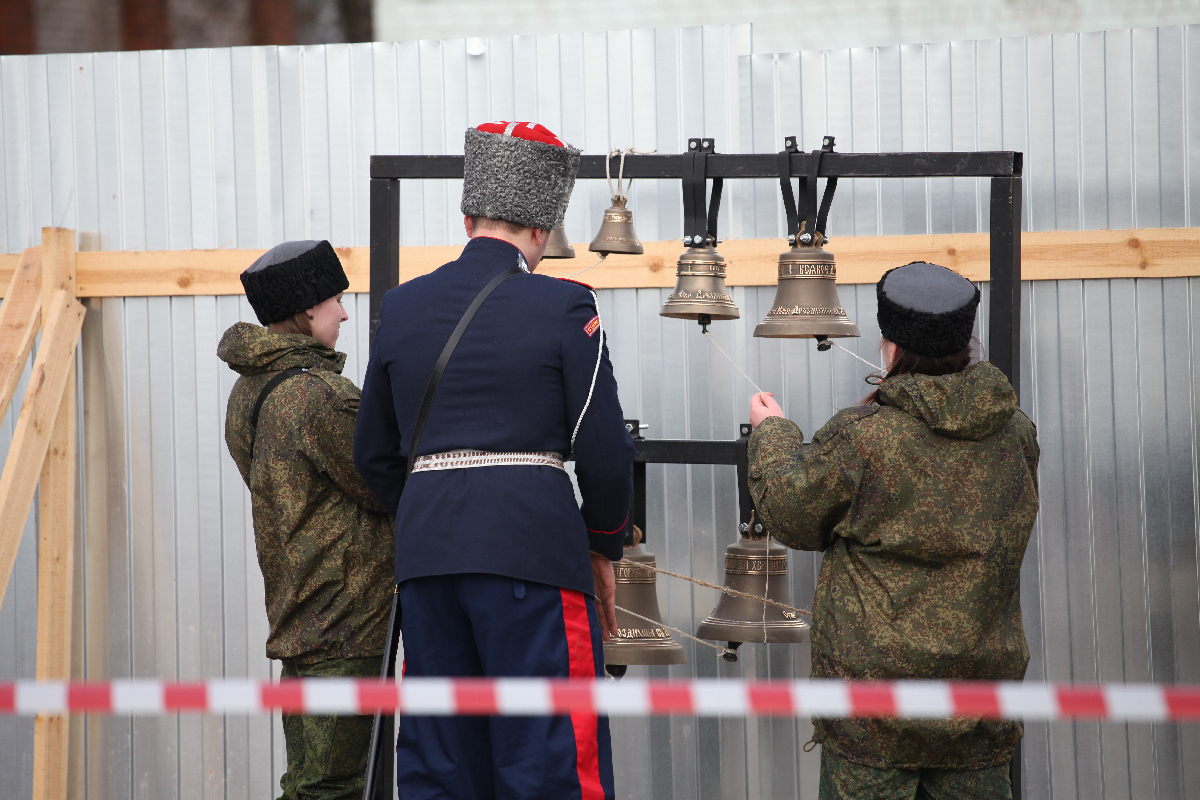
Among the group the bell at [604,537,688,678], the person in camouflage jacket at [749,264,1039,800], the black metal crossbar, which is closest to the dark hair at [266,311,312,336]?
the black metal crossbar

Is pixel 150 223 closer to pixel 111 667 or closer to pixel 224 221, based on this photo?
pixel 224 221

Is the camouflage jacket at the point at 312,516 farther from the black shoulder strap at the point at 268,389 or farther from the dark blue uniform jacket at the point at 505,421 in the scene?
the dark blue uniform jacket at the point at 505,421

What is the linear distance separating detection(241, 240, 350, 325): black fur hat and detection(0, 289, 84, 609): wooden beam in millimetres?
1571

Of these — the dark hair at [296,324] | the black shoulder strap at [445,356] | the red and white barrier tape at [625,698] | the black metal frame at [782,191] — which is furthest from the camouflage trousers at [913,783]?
the dark hair at [296,324]

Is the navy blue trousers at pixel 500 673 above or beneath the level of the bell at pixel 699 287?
beneath

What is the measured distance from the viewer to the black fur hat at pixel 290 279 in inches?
122

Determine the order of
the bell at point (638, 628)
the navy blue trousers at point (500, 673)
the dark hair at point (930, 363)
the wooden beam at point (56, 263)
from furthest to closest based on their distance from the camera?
the wooden beam at point (56, 263) → the bell at point (638, 628) → the dark hair at point (930, 363) → the navy blue trousers at point (500, 673)

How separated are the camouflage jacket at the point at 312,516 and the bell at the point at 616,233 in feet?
3.05

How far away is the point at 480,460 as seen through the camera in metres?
2.34

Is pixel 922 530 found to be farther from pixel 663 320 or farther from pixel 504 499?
pixel 663 320

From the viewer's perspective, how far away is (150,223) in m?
4.46

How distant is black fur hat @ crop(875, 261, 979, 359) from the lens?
100 inches

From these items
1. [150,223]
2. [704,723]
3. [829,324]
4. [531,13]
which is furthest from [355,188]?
[704,723]

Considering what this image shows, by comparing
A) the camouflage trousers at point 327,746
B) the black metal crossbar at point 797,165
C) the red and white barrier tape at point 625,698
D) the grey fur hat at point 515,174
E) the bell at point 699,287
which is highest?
the black metal crossbar at point 797,165
